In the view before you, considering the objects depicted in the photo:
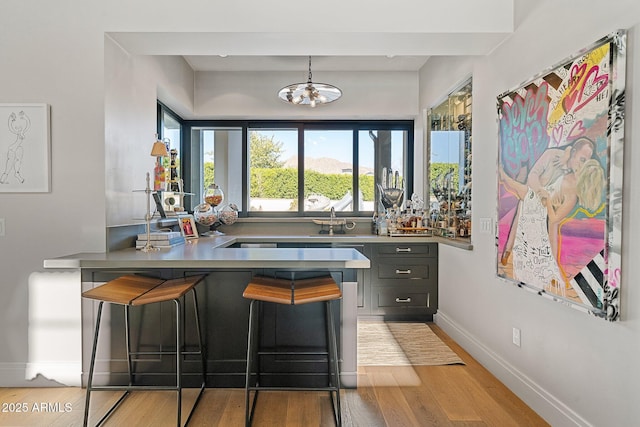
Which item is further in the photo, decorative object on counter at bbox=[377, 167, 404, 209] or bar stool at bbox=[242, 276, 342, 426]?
decorative object on counter at bbox=[377, 167, 404, 209]

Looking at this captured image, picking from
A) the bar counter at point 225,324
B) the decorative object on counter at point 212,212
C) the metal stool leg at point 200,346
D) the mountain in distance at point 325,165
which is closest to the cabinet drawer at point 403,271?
the mountain in distance at point 325,165

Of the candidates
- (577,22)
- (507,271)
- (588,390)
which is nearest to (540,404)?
(588,390)

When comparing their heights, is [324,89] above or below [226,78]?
below

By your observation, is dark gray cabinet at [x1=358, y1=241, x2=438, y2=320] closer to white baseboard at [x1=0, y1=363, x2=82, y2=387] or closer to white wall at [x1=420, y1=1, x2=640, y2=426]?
white wall at [x1=420, y1=1, x2=640, y2=426]

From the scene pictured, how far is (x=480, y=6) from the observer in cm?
247

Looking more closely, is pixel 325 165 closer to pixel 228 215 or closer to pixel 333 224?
pixel 333 224

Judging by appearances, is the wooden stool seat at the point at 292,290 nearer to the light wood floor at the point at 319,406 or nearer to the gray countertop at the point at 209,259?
the gray countertop at the point at 209,259

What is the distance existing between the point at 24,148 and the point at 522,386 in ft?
11.4

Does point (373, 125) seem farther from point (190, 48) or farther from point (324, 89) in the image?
point (190, 48)

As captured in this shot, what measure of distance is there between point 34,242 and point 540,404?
326 cm

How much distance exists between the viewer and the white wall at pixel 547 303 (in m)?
1.61

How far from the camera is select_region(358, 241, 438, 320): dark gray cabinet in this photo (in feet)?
13.4

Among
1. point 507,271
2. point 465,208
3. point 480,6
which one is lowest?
point 507,271

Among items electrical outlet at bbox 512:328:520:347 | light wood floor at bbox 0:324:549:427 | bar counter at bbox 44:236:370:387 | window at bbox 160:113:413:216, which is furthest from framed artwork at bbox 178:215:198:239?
electrical outlet at bbox 512:328:520:347
